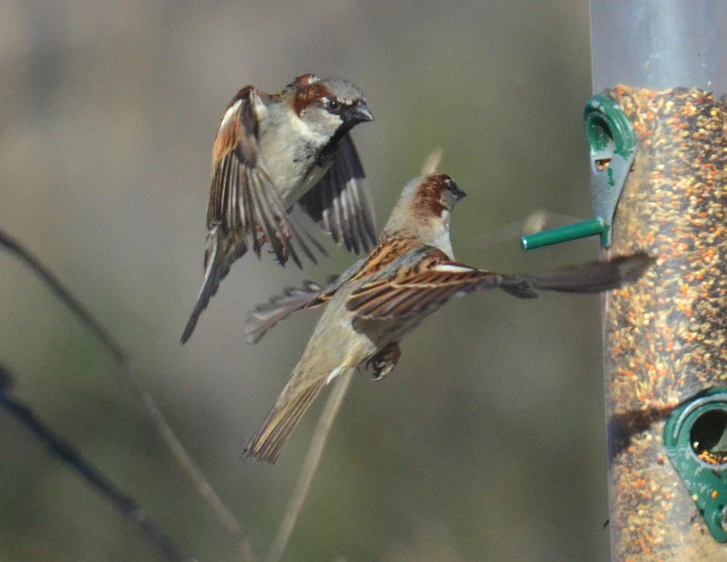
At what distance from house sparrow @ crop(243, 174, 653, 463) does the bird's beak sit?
0.38 m

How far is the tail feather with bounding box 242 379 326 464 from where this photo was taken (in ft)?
11.5

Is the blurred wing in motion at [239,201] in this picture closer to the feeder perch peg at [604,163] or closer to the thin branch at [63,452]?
the feeder perch peg at [604,163]

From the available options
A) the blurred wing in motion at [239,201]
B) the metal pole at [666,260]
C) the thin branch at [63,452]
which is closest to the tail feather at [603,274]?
the metal pole at [666,260]

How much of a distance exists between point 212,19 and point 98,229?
216 cm

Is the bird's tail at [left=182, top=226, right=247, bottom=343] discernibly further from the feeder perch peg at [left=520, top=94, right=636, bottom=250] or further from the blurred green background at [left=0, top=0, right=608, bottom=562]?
the blurred green background at [left=0, top=0, right=608, bottom=562]

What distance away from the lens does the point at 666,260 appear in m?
3.55

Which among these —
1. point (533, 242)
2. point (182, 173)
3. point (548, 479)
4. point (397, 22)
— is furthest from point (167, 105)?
point (533, 242)

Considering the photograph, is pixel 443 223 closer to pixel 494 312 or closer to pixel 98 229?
pixel 494 312

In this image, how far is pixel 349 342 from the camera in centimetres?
375

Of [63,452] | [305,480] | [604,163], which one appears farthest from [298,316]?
[63,452]

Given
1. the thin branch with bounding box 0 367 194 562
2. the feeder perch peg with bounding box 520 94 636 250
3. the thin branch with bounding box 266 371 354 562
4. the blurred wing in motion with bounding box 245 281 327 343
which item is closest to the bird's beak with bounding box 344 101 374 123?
the blurred wing in motion with bounding box 245 281 327 343

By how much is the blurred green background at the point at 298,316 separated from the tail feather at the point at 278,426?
109 inches

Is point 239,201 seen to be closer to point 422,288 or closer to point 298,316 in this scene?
point 422,288

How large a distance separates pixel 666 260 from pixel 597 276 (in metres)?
0.88
